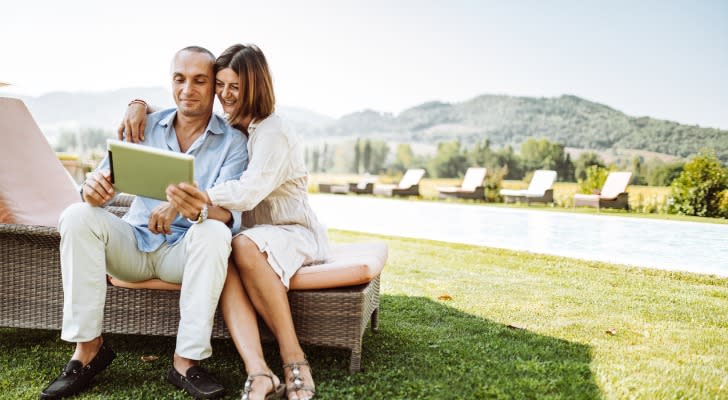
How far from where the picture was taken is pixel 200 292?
2.05 meters

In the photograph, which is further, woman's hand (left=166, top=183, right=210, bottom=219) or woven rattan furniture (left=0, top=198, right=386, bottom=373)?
woven rattan furniture (left=0, top=198, right=386, bottom=373)

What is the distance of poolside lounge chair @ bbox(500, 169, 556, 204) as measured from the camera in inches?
552

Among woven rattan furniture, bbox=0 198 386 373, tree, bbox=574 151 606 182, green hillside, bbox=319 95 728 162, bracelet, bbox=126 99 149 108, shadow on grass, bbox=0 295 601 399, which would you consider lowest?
shadow on grass, bbox=0 295 601 399

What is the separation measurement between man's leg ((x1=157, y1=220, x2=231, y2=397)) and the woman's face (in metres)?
0.57

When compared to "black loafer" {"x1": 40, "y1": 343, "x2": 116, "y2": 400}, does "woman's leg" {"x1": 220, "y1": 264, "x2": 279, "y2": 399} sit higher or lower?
higher

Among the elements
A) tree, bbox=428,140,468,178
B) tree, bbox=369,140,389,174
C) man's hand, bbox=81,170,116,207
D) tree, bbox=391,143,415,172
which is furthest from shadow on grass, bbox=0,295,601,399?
tree, bbox=391,143,415,172

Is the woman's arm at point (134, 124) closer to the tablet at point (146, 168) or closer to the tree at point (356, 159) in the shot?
the tablet at point (146, 168)

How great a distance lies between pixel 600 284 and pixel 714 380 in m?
2.02

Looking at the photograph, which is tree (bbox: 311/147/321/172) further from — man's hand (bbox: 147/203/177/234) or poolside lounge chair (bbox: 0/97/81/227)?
→ man's hand (bbox: 147/203/177/234)

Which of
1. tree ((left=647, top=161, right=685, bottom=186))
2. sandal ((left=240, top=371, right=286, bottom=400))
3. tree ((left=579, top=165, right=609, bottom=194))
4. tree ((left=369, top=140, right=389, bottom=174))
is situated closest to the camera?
sandal ((left=240, top=371, right=286, bottom=400))

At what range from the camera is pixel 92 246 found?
6.83ft

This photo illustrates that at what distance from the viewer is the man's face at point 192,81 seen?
2379 mm

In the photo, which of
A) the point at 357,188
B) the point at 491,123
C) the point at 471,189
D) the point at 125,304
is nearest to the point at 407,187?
the point at 357,188

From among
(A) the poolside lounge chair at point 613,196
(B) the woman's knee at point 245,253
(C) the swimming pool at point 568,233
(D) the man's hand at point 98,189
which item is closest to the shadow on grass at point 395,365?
(B) the woman's knee at point 245,253
